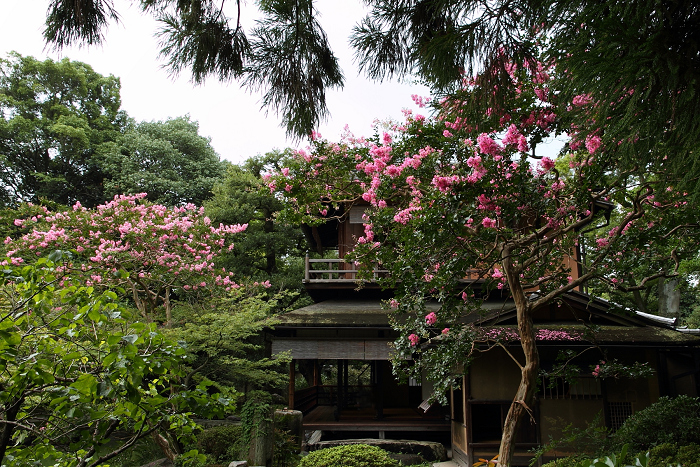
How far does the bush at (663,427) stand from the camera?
17.1 feet

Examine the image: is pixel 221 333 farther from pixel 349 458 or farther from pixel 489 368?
pixel 489 368

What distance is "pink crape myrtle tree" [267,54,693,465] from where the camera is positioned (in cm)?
477

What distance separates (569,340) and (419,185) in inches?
162

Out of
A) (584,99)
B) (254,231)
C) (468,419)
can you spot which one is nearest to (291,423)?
(468,419)

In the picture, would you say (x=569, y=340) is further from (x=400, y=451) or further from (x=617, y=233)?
(x=400, y=451)

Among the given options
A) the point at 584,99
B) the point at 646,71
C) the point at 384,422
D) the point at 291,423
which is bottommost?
the point at 384,422

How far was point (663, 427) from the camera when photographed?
213 inches

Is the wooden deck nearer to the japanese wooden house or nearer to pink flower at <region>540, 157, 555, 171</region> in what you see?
the japanese wooden house

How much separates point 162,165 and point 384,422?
1546 centimetres

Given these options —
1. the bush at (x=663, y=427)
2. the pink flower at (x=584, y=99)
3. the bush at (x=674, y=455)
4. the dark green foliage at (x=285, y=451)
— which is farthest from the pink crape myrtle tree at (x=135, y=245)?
the pink flower at (x=584, y=99)

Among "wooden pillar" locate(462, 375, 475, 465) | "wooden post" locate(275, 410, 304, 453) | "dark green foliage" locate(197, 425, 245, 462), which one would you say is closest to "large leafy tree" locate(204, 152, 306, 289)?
"wooden post" locate(275, 410, 304, 453)

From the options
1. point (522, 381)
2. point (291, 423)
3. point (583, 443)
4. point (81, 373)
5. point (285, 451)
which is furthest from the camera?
point (291, 423)

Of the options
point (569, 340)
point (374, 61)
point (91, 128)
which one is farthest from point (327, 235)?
point (91, 128)

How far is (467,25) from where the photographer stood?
10.7 feet
